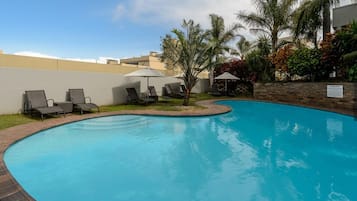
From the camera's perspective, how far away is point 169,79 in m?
20.9

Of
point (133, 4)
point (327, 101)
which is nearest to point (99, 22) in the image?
point (133, 4)

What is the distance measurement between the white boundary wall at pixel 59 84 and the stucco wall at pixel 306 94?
31.6 ft

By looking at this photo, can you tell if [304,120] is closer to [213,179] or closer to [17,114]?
[213,179]

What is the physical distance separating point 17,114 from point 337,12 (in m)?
20.7

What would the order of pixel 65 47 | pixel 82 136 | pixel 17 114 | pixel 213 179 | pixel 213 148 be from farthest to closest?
pixel 65 47
pixel 17 114
pixel 82 136
pixel 213 148
pixel 213 179

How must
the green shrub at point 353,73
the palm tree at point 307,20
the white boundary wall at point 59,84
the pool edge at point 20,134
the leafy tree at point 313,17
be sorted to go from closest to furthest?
the pool edge at point 20,134, the white boundary wall at point 59,84, the green shrub at point 353,73, the leafy tree at point 313,17, the palm tree at point 307,20

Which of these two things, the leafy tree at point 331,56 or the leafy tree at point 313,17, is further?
the leafy tree at point 313,17

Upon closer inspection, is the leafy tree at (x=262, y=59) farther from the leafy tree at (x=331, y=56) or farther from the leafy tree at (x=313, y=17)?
the leafy tree at (x=331, y=56)

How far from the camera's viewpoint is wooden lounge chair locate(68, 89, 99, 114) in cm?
1125

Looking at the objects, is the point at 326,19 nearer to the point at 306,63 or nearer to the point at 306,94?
the point at 306,63

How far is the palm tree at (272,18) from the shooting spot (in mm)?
18141

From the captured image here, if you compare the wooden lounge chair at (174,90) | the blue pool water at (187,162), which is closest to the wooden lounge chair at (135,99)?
the wooden lounge chair at (174,90)

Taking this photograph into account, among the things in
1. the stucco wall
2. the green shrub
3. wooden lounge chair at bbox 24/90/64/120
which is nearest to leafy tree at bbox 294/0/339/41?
the stucco wall

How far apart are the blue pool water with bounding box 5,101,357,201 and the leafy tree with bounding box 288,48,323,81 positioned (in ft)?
20.8
